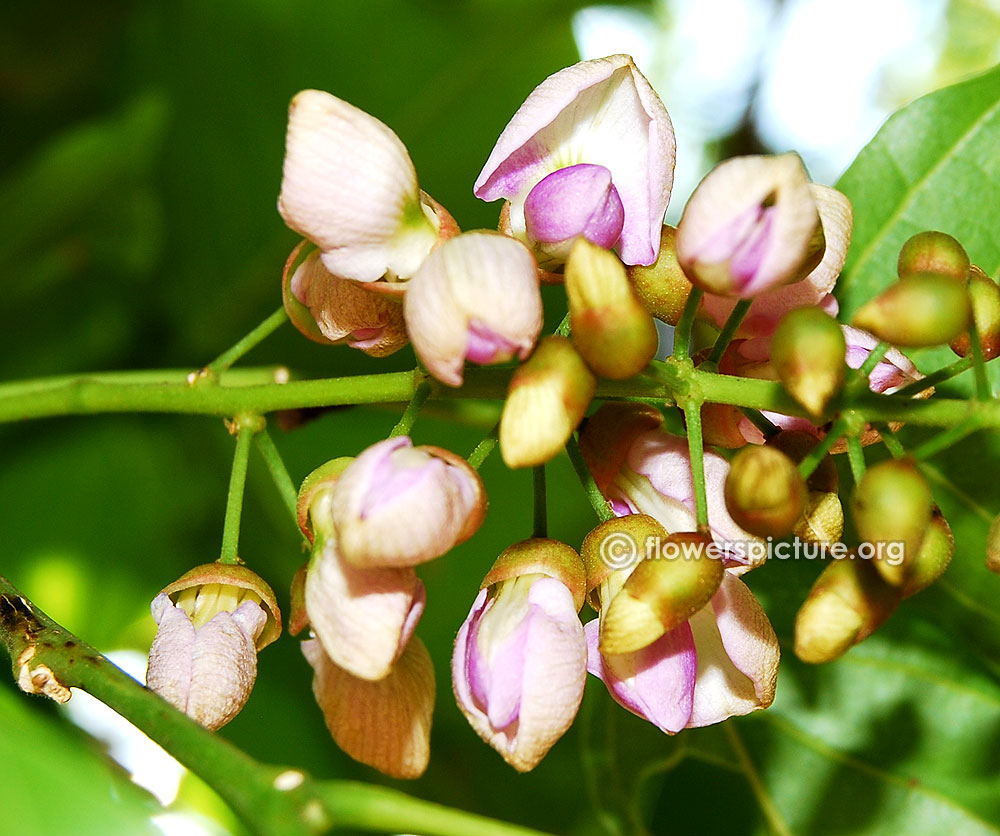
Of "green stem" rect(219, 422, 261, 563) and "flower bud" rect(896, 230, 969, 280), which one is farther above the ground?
"flower bud" rect(896, 230, 969, 280)

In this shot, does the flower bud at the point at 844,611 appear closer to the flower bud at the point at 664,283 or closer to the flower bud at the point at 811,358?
the flower bud at the point at 811,358

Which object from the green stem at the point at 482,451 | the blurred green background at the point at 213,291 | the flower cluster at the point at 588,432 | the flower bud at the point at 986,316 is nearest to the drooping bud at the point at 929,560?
the flower cluster at the point at 588,432

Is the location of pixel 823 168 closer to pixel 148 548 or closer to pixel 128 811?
pixel 148 548

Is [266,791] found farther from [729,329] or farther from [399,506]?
[729,329]

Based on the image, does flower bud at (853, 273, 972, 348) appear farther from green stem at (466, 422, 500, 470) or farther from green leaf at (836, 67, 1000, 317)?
green leaf at (836, 67, 1000, 317)

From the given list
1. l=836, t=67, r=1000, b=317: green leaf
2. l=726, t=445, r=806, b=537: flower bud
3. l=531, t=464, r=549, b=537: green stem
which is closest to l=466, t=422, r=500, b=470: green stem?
l=531, t=464, r=549, b=537: green stem

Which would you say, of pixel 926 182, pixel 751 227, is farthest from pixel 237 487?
pixel 926 182
